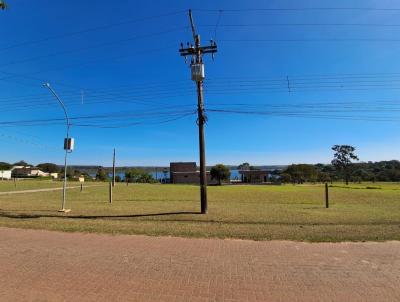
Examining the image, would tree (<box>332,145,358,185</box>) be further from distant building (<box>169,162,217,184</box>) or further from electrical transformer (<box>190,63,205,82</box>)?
electrical transformer (<box>190,63,205,82</box>)

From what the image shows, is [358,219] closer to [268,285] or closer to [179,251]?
[179,251]

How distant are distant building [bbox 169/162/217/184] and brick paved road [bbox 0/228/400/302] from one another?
9311 cm

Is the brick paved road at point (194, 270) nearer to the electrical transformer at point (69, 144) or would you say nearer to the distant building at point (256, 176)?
the electrical transformer at point (69, 144)

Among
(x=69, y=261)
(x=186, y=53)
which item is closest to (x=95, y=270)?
(x=69, y=261)

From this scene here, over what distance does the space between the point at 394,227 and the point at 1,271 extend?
1116 cm

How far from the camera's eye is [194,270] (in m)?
6.49

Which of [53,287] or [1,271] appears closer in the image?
[53,287]

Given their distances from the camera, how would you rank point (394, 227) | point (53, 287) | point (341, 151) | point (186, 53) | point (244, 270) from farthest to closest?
point (341, 151)
point (186, 53)
point (394, 227)
point (244, 270)
point (53, 287)

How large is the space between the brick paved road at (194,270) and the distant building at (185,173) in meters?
93.1

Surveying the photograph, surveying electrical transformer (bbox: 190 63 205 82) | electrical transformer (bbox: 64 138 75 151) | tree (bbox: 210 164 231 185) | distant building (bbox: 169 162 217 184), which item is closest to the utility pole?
electrical transformer (bbox: 190 63 205 82)

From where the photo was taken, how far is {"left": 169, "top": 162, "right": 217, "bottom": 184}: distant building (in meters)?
104

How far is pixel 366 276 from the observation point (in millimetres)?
6145

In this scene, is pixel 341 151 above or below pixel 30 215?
above

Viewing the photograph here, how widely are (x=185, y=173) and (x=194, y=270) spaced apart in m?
98.2
